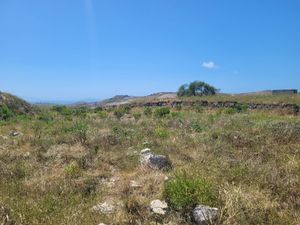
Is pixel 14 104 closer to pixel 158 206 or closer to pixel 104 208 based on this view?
pixel 104 208

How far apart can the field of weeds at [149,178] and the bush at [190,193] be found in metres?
0.01

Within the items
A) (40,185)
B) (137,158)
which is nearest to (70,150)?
(137,158)

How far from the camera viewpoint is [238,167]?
257 inches

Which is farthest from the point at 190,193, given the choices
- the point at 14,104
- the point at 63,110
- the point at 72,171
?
the point at 14,104

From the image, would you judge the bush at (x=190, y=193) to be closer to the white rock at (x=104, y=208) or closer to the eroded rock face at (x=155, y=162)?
the white rock at (x=104, y=208)

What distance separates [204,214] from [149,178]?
77.6 inches

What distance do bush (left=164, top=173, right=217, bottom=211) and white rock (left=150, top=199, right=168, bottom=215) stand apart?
10 centimetres

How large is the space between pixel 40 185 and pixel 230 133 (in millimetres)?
6405

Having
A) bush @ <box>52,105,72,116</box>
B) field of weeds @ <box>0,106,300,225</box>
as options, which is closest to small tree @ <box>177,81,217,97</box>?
bush @ <box>52,105,72,116</box>

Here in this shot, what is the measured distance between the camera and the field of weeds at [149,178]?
4855 millimetres

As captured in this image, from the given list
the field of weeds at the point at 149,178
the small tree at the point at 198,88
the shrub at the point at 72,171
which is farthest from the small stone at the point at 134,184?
the small tree at the point at 198,88

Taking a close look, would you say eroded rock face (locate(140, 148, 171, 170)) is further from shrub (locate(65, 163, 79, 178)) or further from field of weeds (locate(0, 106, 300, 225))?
shrub (locate(65, 163, 79, 178))

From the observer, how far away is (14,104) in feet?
86.1

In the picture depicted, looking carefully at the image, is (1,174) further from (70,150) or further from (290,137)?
(290,137)
